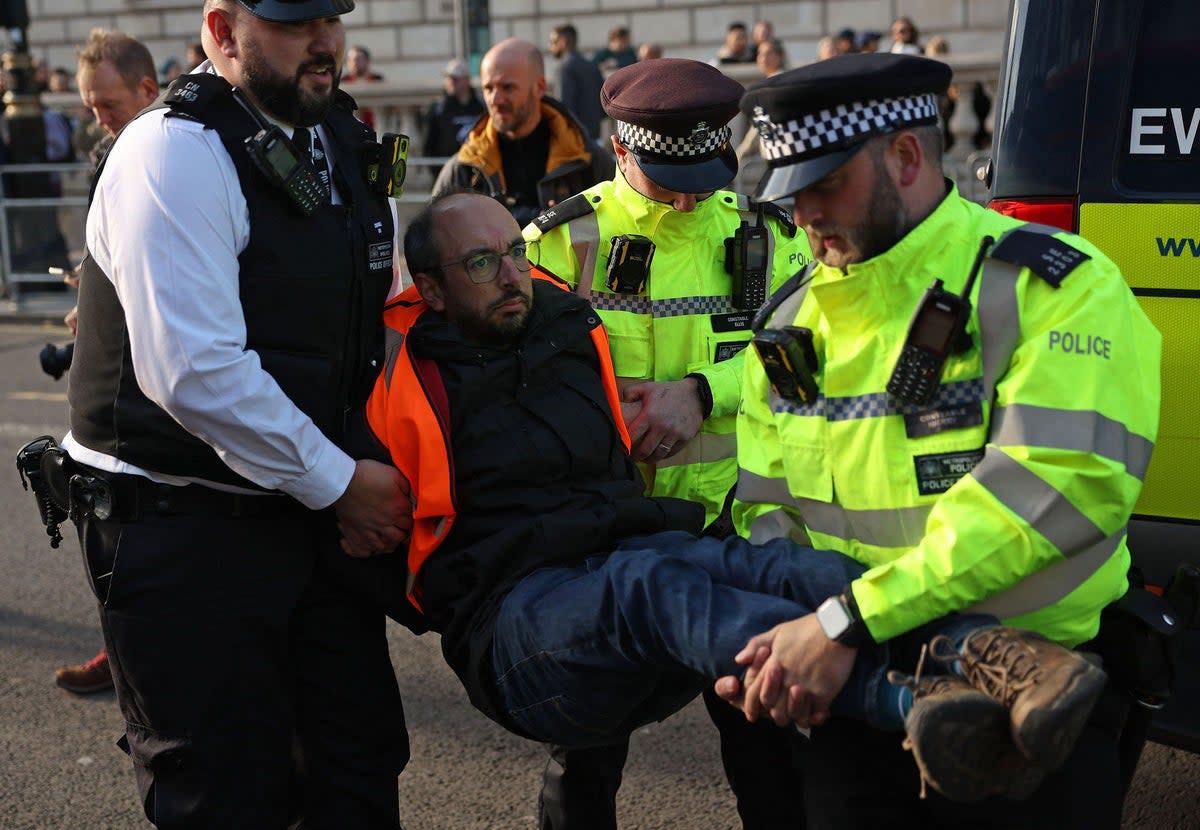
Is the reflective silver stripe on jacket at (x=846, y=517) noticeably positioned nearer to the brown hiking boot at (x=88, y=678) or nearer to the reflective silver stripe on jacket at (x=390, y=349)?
the reflective silver stripe on jacket at (x=390, y=349)

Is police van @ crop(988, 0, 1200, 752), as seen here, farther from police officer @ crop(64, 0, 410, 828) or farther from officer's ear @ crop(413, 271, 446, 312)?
police officer @ crop(64, 0, 410, 828)

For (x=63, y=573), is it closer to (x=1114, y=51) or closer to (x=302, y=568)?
(x=302, y=568)

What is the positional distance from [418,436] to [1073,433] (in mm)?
1316

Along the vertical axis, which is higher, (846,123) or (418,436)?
(846,123)

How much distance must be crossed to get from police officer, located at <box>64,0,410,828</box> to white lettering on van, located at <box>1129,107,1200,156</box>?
1.74 meters

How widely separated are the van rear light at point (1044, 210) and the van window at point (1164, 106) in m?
0.13

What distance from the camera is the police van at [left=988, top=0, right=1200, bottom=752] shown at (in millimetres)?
3119

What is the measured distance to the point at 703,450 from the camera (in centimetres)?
338

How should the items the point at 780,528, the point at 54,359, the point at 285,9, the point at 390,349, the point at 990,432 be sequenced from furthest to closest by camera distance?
1. the point at 54,359
2. the point at 390,349
3. the point at 285,9
4. the point at 780,528
5. the point at 990,432

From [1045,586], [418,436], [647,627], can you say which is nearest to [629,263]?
[418,436]

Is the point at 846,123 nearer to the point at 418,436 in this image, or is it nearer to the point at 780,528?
the point at 780,528

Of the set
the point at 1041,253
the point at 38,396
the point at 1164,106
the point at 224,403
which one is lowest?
the point at 38,396

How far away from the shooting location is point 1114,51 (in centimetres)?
318

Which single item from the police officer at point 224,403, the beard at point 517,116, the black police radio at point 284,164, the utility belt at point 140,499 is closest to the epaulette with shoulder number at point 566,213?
the police officer at point 224,403
